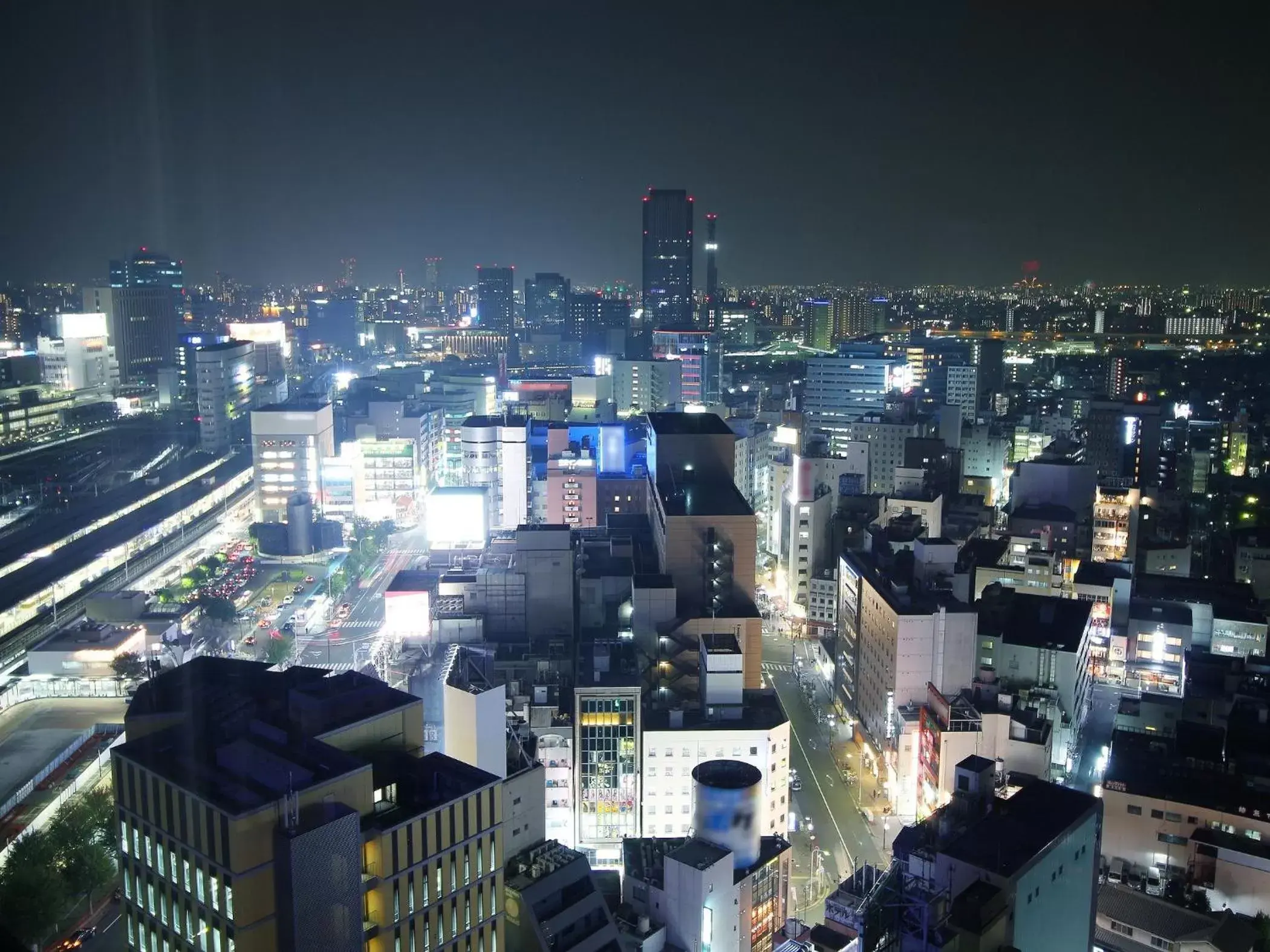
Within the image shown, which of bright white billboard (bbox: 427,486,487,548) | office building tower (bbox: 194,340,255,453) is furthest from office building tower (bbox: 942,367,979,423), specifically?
office building tower (bbox: 194,340,255,453)

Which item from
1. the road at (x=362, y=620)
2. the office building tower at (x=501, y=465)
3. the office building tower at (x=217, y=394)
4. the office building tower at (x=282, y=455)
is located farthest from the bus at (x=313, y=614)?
the office building tower at (x=217, y=394)

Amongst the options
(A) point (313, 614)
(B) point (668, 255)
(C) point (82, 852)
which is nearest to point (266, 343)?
(B) point (668, 255)

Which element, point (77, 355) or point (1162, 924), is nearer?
point (1162, 924)

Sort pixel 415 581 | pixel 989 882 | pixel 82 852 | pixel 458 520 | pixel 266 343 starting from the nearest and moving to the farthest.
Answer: pixel 989 882
pixel 82 852
pixel 415 581
pixel 458 520
pixel 266 343

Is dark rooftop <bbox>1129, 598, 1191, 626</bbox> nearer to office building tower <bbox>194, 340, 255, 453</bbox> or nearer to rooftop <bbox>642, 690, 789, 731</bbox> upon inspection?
rooftop <bbox>642, 690, 789, 731</bbox>

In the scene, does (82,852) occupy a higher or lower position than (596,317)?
lower

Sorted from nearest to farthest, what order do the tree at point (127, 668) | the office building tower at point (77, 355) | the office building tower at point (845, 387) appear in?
the tree at point (127, 668) → the office building tower at point (77, 355) → the office building tower at point (845, 387)

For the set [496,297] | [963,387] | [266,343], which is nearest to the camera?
[963,387]

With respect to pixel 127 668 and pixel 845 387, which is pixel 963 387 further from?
pixel 127 668

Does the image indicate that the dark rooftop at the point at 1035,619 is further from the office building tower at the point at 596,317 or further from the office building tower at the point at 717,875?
the office building tower at the point at 596,317
